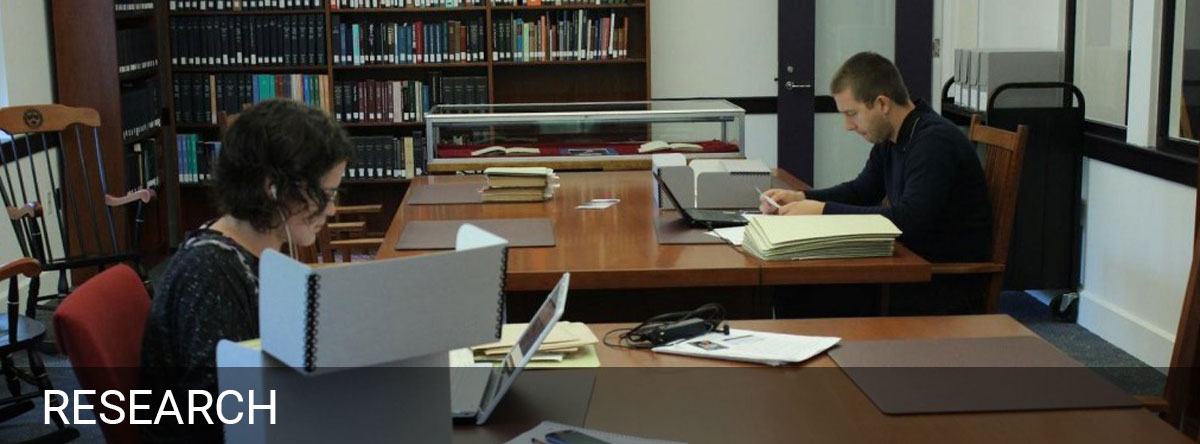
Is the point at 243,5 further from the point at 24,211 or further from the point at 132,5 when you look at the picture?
the point at 24,211

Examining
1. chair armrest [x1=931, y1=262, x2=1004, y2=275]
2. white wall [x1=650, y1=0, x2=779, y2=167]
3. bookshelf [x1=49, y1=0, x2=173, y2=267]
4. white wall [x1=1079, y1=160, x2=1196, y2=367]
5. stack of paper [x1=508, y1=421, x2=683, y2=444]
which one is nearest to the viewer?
stack of paper [x1=508, y1=421, x2=683, y2=444]

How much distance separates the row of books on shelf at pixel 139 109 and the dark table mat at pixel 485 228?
10.6 feet

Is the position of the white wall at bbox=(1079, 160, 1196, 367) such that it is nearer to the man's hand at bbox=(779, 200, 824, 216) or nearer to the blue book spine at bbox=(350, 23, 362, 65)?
the man's hand at bbox=(779, 200, 824, 216)

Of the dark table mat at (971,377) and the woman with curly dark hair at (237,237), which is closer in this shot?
the woman with curly dark hair at (237,237)

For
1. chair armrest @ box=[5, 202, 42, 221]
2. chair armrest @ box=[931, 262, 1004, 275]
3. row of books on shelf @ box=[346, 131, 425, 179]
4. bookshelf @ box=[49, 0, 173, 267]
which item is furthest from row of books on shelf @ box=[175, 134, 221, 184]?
chair armrest @ box=[931, 262, 1004, 275]

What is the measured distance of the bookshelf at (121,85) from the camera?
615cm

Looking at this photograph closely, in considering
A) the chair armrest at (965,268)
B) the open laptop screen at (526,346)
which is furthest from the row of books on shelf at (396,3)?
the open laptop screen at (526,346)

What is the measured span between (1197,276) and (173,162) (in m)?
5.91

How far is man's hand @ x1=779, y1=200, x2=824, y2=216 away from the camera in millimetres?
3529

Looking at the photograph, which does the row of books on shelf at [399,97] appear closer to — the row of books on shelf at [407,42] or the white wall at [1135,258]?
the row of books on shelf at [407,42]

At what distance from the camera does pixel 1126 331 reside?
490 cm

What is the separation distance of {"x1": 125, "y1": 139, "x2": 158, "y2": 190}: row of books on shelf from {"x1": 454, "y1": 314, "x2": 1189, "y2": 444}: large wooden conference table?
4.79 metres

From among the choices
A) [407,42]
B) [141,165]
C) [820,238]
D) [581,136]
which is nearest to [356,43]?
[407,42]

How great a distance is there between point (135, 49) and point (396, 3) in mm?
1319
